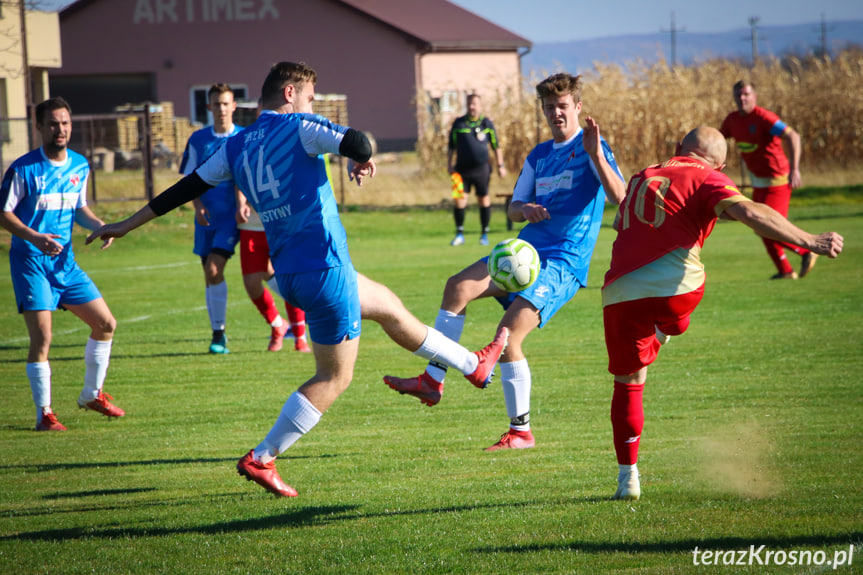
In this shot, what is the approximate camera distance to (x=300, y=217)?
4770 mm

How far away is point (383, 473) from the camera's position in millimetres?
5629

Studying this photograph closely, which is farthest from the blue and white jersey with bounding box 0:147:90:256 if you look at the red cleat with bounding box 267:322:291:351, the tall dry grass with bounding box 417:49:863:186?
the tall dry grass with bounding box 417:49:863:186

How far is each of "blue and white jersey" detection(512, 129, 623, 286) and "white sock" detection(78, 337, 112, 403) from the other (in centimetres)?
338

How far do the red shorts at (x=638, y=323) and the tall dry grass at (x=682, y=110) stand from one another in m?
20.9

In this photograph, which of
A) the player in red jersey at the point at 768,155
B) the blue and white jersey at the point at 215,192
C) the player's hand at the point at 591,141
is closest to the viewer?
the player's hand at the point at 591,141

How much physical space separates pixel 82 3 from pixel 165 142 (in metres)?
15.7

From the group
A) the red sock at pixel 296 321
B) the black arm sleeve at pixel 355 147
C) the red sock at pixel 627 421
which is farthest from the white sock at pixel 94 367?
the red sock at pixel 627 421

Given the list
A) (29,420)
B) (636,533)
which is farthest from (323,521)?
(29,420)

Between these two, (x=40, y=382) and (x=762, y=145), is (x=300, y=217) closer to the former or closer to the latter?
(x=40, y=382)

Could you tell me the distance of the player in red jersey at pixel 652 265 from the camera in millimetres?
4691

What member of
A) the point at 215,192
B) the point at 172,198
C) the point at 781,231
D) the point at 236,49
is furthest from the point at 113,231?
the point at 236,49

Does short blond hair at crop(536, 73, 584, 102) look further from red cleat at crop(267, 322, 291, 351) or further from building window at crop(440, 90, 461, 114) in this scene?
building window at crop(440, 90, 461, 114)

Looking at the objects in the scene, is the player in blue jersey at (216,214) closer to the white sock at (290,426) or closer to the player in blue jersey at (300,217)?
the player in blue jersey at (300,217)

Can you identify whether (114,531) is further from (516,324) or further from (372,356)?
(372,356)
